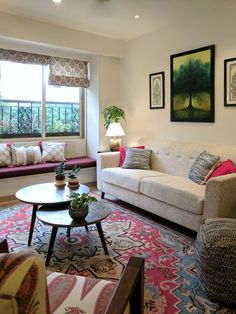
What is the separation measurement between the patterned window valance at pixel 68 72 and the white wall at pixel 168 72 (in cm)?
74

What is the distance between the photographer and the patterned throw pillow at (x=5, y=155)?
167 inches

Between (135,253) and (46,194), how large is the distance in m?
1.06

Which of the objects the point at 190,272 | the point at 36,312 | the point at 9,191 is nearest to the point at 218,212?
the point at 190,272

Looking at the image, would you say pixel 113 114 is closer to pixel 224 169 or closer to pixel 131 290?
pixel 224 169

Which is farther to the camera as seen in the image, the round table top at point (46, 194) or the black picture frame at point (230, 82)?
the black picture frame at point (230, 82)

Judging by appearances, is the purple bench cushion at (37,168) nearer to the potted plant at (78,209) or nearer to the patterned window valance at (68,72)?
the patterned window valance at (68,72)

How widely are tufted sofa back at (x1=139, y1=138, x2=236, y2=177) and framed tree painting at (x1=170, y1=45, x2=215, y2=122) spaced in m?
0.40

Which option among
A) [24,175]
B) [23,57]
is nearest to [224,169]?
[24,175]

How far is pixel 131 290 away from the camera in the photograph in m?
0.99

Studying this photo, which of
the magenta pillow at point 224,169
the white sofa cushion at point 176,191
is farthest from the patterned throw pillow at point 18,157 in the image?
the magenta pillow at point 224,169

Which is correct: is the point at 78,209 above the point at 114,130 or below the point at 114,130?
below

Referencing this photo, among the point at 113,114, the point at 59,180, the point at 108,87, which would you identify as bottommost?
the point at 59,180

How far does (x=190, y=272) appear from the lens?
7.27 feet

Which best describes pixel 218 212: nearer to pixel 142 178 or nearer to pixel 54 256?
pixel 142 178
